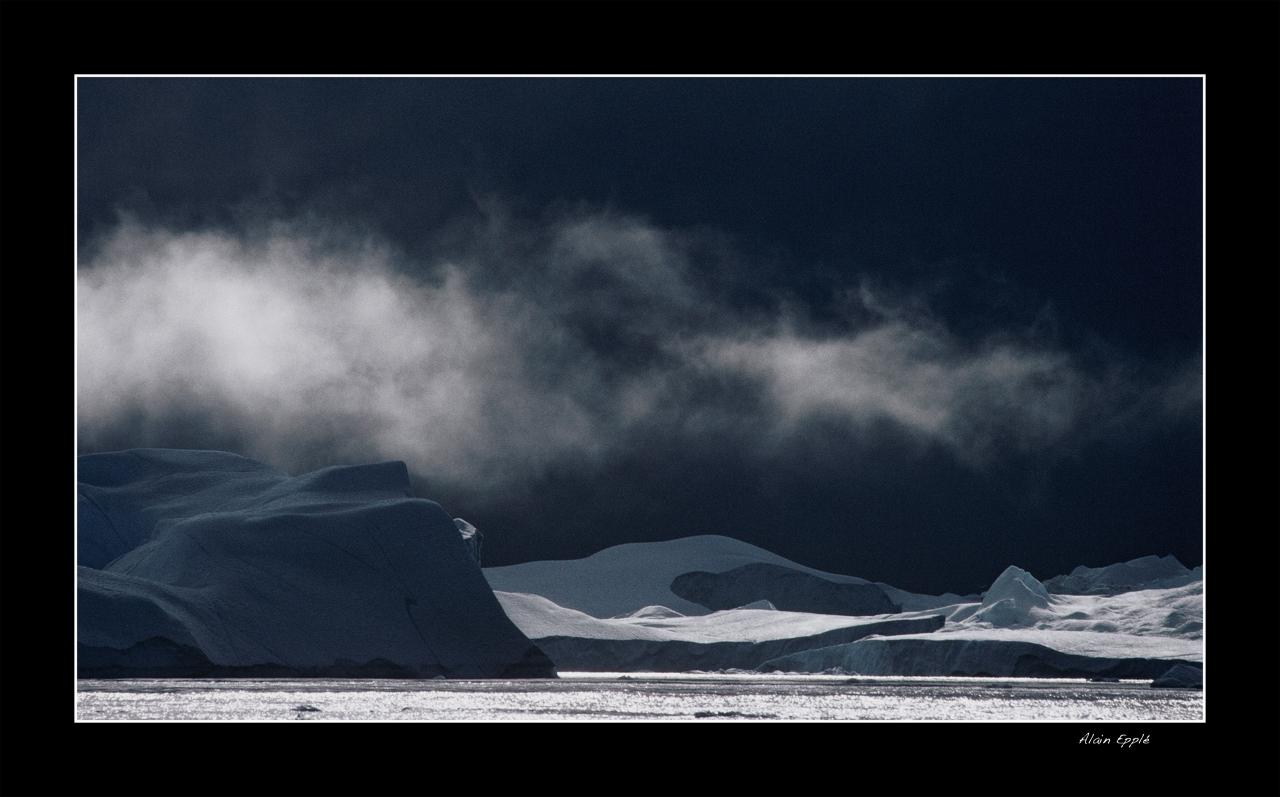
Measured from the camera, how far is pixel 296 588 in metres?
47.0

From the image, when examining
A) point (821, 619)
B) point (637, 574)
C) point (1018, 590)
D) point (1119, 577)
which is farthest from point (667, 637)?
point (1119, 577)

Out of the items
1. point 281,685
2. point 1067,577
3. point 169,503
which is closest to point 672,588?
point 1067,577

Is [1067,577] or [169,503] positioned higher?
[169,503]

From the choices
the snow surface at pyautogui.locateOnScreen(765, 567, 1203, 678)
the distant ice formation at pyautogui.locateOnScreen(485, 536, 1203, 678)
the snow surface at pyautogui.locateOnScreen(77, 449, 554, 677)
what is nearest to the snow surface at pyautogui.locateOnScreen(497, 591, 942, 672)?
the distant ice formation at pyautogui.locateOnScreen(485, 536, 1203, 678)

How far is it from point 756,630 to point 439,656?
1604 inches

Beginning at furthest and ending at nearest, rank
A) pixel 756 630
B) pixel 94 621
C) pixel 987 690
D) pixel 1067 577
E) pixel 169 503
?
pixel 1067 577
pixel 756 630
pixel 169 503
pixel 987 690
pixel 94 621

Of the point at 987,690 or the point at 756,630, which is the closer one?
the point at 987,690

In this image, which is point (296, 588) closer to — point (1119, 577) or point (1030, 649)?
point (1030, 649)

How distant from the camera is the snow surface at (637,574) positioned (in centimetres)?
11531

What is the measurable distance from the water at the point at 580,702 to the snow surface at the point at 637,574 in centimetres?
6587

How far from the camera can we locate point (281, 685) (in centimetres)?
4222

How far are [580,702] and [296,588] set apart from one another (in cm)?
1527
